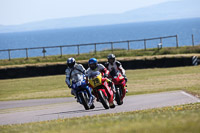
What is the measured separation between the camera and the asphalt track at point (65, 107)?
49.3 feet

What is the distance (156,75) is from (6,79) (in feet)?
41.1

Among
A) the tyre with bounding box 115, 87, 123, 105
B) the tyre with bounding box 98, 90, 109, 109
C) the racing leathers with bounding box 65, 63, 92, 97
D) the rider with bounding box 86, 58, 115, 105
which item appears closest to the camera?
the tyre with bounding box 98, 90, 109, 109

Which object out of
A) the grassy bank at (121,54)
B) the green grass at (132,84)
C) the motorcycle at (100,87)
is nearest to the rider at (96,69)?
the motorcycle at (100,87)

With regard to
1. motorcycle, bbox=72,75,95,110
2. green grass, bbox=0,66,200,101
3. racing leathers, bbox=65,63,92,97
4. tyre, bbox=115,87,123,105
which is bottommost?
green grass, bbox=0,66,200,101

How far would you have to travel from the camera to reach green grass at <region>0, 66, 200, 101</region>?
2250 cm

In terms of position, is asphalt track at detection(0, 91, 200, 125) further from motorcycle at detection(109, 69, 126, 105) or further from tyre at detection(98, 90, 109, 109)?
motorcycle at detection(109, 69, 126, 105)

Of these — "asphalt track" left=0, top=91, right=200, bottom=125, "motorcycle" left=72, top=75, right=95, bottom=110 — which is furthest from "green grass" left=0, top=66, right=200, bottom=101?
"motorcycle" left=72, top=75, right=95, bottom=110

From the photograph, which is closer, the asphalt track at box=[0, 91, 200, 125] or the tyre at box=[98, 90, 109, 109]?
the tyre at box=[98, 90, 109, 109]

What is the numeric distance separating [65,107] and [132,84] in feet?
29.2

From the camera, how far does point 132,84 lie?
25812 mm

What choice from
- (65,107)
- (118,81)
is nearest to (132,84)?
(65,107)

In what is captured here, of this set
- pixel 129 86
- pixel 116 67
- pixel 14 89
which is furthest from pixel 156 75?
pixel 116 67

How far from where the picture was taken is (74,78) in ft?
48.6

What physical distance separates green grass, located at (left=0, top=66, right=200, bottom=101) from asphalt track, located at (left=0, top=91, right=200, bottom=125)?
147cm
